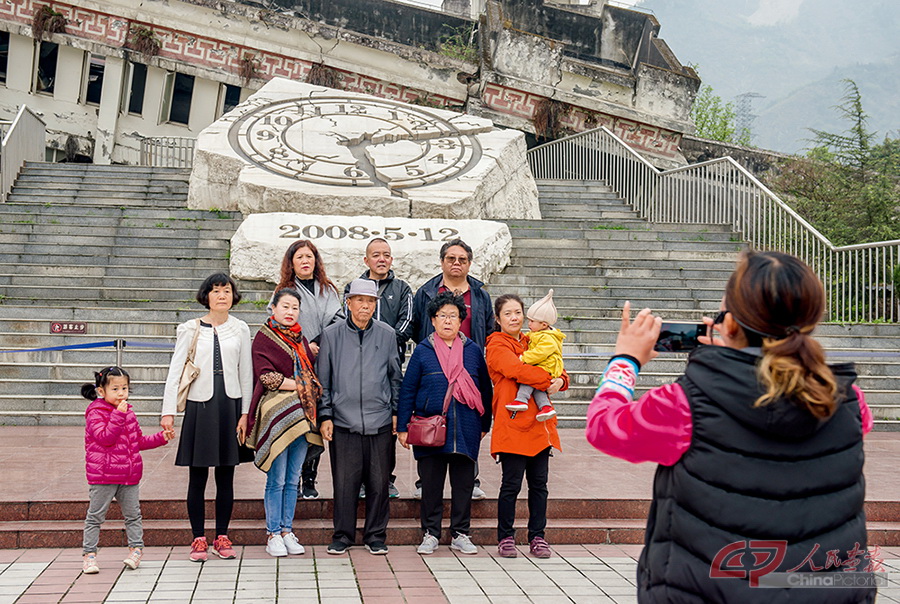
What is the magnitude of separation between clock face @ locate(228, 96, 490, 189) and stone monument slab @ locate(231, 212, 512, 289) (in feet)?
3.54

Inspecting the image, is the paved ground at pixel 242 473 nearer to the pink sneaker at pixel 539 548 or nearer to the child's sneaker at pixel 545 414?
the pink sneaker at pixel 539 548

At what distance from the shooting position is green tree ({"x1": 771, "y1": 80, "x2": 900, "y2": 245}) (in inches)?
581

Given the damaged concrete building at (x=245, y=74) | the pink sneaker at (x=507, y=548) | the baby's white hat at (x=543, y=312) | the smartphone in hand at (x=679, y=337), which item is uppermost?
the damaged concrete building at (x=245, y=74)

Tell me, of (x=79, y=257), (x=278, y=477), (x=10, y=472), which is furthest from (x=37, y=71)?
(x=278, y=477)

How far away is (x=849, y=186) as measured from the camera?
53.4 ft

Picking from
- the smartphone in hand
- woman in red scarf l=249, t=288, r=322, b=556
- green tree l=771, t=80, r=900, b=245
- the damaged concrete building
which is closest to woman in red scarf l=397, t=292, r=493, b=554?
woman in red scarf l=249, t=288, r=322, b=556

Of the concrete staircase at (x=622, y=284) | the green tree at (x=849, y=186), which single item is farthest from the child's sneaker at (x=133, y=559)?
the green tree at (x=849, y=186)

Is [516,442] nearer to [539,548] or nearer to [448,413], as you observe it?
[448,413]

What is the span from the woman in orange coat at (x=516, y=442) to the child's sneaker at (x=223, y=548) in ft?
4.95

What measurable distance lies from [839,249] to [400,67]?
41.4 ft

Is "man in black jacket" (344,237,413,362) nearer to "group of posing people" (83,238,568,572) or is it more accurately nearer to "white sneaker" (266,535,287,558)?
"group of posing people" (83,238,568,572)

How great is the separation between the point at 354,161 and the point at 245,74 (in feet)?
31.3

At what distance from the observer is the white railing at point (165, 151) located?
19984 millimetres

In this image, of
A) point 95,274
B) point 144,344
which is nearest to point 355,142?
point 95,274
